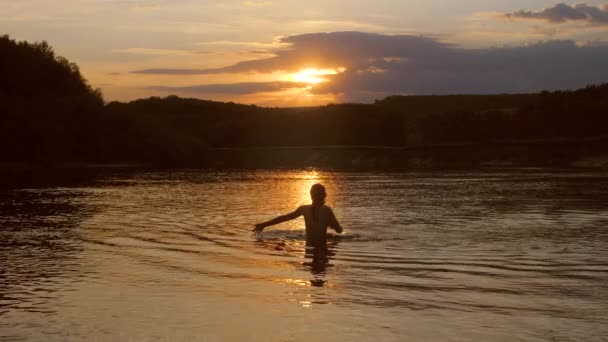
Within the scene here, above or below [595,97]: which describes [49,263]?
Result: below

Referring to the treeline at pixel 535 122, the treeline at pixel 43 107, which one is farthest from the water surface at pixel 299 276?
the treeline at pixel 535 122

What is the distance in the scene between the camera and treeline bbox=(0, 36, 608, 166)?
7919 centimetres

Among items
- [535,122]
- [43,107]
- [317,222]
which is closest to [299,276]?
[317,222]

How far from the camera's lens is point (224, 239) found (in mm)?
20062

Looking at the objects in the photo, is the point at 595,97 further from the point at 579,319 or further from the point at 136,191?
the point at 579,319

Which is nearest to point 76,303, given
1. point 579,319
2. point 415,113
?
point 579,319

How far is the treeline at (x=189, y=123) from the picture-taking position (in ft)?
260

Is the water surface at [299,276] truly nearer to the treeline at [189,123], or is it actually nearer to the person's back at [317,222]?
the person's back at [317,222]

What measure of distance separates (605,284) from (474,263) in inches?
123

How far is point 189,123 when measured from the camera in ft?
471

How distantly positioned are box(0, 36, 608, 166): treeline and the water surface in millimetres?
52466

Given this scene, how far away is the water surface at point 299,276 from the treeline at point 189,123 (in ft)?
172

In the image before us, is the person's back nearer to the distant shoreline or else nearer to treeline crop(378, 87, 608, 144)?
the distant shoreline

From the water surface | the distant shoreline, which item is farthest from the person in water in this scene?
the distant shoreline
